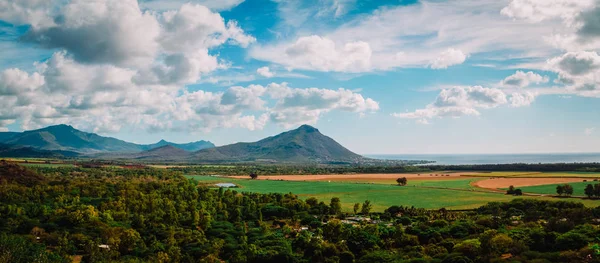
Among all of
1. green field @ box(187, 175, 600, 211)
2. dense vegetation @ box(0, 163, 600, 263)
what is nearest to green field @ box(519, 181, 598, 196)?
green field @ box(187, 175, 600, 211)

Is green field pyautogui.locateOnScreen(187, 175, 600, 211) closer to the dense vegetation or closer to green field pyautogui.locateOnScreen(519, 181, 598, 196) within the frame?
the dense vegetation

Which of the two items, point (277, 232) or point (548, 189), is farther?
point (548, 189)

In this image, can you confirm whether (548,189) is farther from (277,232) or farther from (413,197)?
(277,232)

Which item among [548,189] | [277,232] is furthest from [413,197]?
[277,232]

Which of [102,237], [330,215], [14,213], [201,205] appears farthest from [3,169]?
[330,215]

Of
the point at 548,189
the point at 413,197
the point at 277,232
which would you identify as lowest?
the point at 277,232

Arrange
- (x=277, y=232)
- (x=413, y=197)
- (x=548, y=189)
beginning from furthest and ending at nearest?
(x=548, y=189) → (x=413, y=197) → (x=277, y=232)

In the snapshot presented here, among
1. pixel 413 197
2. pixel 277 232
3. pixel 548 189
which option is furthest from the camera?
pixel 548 189

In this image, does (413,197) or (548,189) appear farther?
(548,189)

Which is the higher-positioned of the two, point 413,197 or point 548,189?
point 548,189
